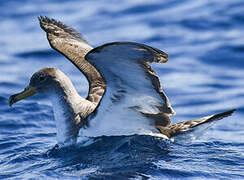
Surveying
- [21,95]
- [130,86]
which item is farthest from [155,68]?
[130,86]

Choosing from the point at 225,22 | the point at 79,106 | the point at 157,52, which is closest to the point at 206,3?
the point at 225,22

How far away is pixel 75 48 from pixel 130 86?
270cm

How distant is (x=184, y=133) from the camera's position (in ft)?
28.1

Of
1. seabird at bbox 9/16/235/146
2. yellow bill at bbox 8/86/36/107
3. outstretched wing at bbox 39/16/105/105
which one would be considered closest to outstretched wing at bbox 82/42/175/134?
seabird at bbox 9/16/235/146

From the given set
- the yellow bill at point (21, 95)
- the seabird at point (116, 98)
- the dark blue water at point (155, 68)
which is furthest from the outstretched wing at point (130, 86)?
the yellow bill at point (21, 95)

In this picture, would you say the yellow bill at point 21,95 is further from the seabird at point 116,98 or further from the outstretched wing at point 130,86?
the outstretched wing at point 130,86

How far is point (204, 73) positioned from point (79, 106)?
18.2ft

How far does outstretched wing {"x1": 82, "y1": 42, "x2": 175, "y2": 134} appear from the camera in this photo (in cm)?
712

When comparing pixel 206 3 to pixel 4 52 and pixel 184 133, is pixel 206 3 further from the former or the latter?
pixel 184 133

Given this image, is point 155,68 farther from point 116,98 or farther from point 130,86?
point 130,86

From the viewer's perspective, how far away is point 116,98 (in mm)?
8148

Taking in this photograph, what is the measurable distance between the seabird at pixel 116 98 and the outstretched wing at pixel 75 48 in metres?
0.03

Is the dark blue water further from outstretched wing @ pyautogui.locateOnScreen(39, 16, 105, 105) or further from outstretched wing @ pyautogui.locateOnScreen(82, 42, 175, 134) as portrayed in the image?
outstretched wing @ pyautogui.locateOnScreen(39, 16, 105, 105)

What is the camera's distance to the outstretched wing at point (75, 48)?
9891 mm
